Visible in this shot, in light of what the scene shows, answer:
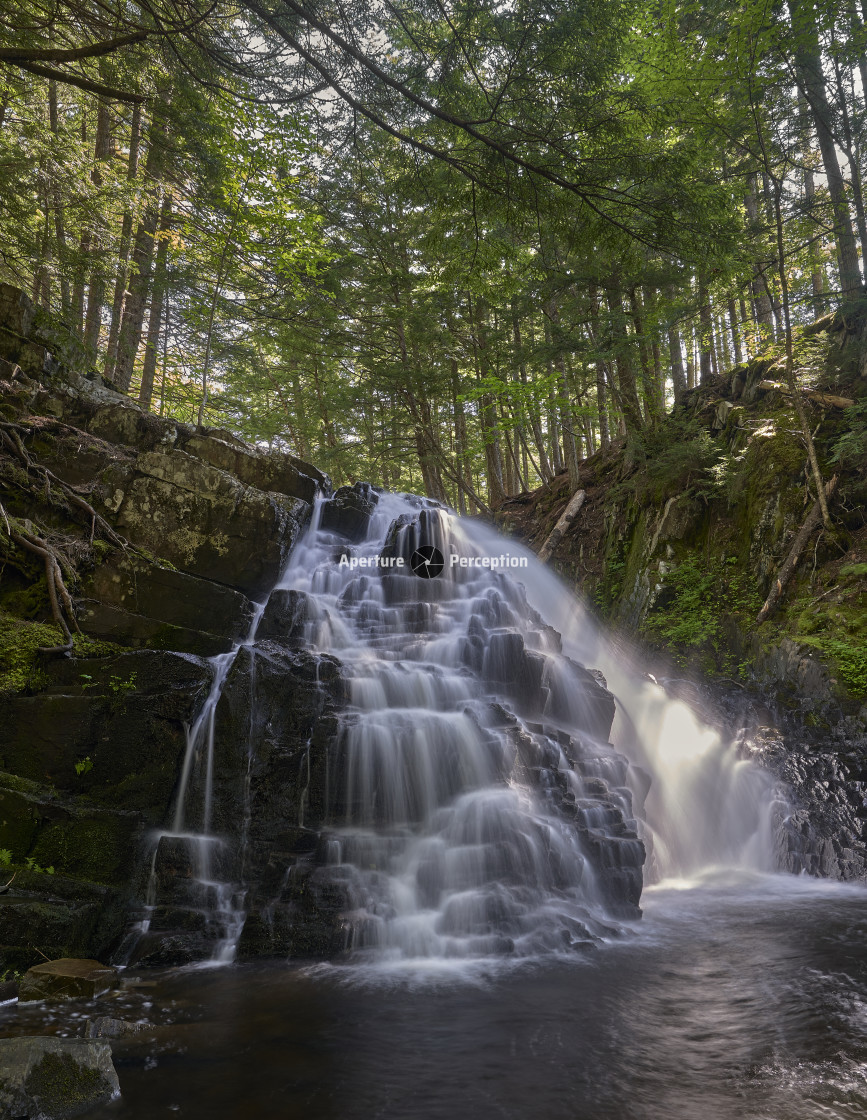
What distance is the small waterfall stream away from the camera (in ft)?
20.7

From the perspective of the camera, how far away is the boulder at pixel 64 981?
15.8ft

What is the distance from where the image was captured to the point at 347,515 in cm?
1428

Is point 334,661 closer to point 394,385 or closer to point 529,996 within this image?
point 529,996

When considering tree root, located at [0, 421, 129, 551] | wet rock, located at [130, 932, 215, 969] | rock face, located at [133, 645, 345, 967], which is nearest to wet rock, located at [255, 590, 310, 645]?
rock face, located at [133, 645, 345, 967]

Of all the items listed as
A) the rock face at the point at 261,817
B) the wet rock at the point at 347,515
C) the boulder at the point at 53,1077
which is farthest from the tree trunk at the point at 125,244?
the boulder at the point at 53,1077

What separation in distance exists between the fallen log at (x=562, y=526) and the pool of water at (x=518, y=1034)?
10.0 metres

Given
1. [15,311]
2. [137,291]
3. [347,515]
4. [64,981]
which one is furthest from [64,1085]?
[137,291]

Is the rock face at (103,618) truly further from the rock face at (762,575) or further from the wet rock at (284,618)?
the rock face at (762,575)

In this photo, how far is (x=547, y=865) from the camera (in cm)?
688

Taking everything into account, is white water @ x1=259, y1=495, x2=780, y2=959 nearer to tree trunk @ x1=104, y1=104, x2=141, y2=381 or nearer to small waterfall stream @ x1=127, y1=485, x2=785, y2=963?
small waterfall stream @ x1=127, y1=485, x2=785, y2=963

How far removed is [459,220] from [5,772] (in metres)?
6.99

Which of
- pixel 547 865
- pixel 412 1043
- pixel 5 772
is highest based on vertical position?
pixel 5 772

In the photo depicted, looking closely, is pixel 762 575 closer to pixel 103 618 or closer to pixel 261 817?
pixel 261 817

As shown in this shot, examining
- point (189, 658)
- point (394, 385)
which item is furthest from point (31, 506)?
point (394, 385)
